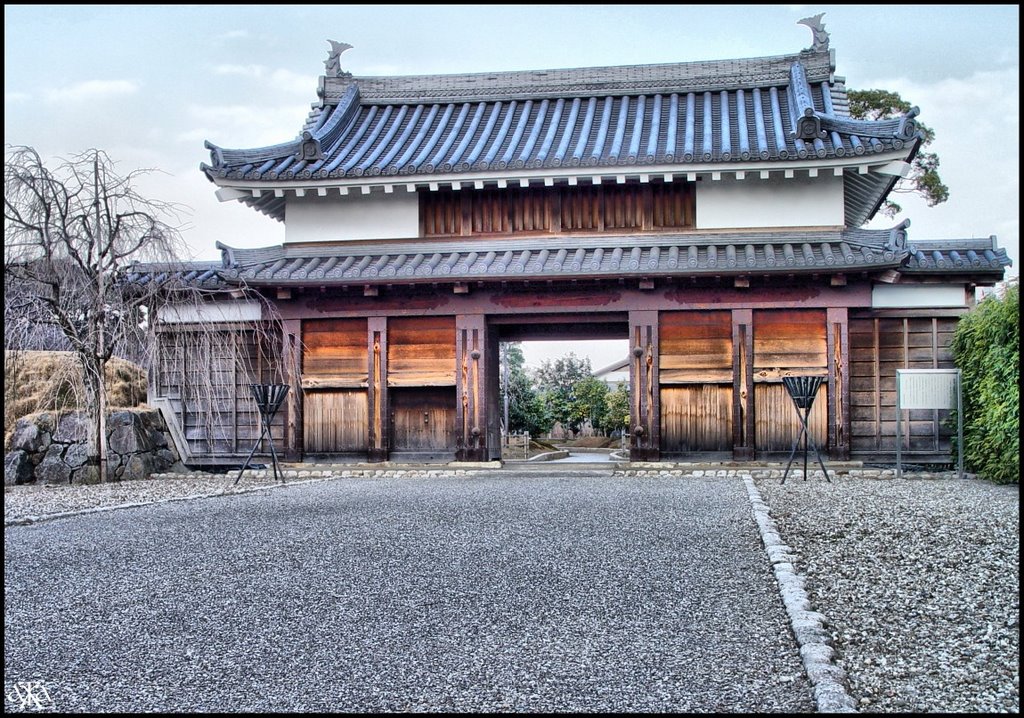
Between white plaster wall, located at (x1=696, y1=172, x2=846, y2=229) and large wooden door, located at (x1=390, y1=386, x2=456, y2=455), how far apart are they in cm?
484

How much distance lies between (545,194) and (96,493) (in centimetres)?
789

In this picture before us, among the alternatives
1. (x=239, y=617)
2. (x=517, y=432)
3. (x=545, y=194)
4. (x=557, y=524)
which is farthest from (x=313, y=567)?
(x=517, y=432)

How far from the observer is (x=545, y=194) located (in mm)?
14633

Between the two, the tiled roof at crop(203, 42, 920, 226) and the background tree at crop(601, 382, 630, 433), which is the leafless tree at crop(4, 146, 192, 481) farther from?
the background tree at crop(601, 382, 630, 433)

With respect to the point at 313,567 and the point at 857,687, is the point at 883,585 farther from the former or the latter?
the point at 313,567

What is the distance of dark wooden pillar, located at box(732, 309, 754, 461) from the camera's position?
43.9 ft

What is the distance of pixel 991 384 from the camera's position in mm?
11102

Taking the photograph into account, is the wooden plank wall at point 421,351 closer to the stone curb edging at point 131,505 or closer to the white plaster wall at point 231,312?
the white plaster wall at point 231,312

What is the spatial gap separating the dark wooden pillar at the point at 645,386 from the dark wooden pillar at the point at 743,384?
3.69 feet

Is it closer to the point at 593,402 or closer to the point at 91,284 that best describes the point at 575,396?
the point at 593,402

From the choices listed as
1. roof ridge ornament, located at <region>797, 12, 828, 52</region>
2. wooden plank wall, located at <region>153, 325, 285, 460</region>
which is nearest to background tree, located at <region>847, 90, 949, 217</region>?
roof ridge ornament, located at <region>797, 12, 828, 52</region>

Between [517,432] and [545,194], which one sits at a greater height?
[545,194]
